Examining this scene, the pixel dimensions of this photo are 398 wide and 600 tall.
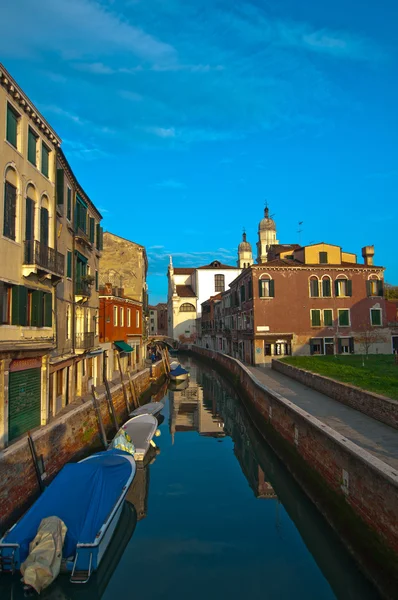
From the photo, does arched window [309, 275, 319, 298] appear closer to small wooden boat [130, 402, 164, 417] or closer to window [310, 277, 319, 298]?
window [310, 277, 319, 298]

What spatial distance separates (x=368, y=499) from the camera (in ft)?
29.4

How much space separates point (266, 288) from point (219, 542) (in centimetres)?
2850

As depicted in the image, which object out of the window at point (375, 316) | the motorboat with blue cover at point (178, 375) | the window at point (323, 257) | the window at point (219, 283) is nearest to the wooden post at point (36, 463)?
the motorboat with blue cover at point (178, 375)

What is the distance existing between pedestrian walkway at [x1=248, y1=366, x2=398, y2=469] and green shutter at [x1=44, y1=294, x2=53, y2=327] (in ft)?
35.7

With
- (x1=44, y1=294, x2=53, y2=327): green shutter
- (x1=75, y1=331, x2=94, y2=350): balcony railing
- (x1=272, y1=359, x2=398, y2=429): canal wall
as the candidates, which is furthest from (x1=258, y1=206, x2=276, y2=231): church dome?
(x1=44, y1=294, x2=53, y2=327): green shutter

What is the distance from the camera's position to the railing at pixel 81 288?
22.1 metres

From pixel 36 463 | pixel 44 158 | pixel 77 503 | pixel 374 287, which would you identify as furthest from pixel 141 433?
pixel 374 287

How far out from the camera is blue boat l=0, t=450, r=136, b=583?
29.0 feet

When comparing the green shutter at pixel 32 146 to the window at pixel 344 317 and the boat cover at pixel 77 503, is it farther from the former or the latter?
the window at pixel 344 317

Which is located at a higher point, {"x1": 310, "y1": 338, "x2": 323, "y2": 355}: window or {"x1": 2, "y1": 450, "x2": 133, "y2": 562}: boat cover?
{"x1": 310, "y1": 338, "x2": 323, "y2": 355}: window

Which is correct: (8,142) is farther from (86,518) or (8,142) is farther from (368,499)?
(368,499)

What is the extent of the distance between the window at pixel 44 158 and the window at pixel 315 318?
27598 mm

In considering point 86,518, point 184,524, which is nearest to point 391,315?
point 184,524

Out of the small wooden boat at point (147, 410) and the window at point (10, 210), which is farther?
the small wooden boat at point (147, 410)
